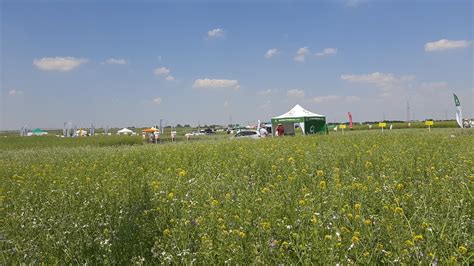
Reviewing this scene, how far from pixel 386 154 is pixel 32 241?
21.5 ft

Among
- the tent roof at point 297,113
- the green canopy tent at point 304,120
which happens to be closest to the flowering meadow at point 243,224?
the green canopy tent at point 304,120

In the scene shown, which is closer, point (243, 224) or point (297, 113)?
point (243, 224)

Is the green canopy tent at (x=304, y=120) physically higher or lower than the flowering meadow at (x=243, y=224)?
higher

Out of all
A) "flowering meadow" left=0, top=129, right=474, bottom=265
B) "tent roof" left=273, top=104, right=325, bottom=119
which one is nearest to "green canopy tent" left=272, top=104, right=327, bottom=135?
"tent roof" left=273, top=104, right=325, bottom=119

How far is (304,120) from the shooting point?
27578 mm

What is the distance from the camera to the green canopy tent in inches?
1095

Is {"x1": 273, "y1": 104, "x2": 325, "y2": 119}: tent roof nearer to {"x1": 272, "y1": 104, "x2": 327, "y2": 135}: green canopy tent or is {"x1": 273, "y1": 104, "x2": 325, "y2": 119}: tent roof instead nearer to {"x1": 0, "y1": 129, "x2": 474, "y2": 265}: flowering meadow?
{"x1": 272, "y1": 104, "x2": 327, "y2": 135}: green canopy tent

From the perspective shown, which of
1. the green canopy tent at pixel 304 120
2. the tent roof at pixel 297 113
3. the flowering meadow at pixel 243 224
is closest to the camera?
the flowering meadow at pixel 243 224

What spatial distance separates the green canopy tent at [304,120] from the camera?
27.8 m

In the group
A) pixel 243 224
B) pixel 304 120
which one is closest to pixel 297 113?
pixel 304 120

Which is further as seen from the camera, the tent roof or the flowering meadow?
the tent roof

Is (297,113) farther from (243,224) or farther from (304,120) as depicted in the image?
(243,224)

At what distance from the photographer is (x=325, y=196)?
12.1 feet

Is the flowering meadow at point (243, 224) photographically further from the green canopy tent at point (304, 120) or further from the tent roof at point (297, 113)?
the tent roof at point (297, 113)
